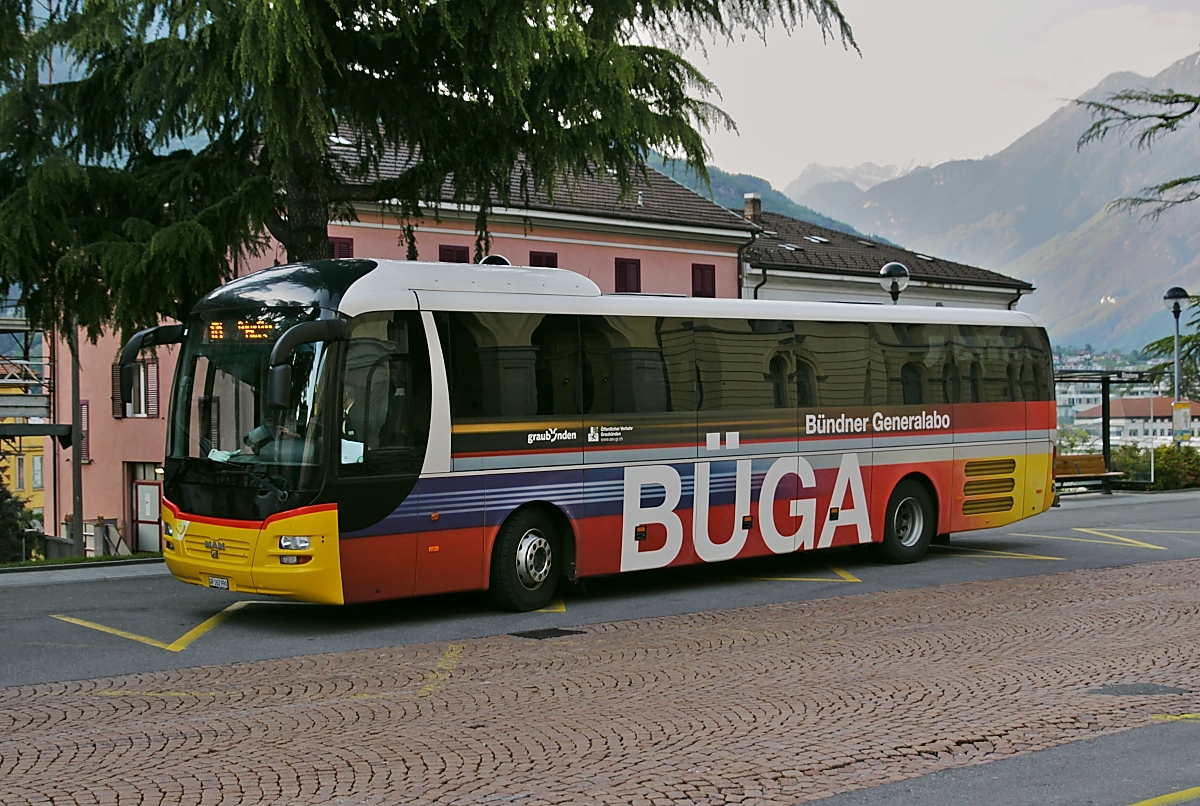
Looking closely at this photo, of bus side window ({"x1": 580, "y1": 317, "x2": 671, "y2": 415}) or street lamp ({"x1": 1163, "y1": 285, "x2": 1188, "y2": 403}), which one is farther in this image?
street lamp ({"x1": 1163, "y1": 285, "x2": 1188, "y2": 403})

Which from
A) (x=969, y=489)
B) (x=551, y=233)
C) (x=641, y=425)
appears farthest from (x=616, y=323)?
(x=551, y=233)

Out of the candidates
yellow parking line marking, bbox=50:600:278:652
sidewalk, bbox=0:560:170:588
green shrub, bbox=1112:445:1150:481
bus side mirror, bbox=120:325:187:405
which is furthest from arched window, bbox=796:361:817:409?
green shrub, bbox=1112:445:1150:481

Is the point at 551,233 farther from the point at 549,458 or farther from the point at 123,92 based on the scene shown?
→ the point at 549,458

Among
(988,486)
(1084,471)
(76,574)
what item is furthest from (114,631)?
(1084,471)

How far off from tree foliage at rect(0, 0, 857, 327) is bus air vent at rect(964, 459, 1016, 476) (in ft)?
17.4

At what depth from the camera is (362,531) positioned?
12055mm

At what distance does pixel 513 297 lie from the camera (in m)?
13.4

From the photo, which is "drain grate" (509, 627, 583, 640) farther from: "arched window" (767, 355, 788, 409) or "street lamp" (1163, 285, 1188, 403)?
"street lamp" (1163, 285, 1188, 403)

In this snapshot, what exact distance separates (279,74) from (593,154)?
4.11 meters

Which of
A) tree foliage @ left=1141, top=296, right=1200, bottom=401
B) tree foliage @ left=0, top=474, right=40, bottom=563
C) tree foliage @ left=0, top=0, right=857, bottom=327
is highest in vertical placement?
tree foliage @ left=0, top=0, right=857, bottom=327

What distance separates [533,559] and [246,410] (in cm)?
311

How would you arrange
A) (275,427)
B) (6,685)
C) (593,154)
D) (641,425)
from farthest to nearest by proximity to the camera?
1. (593,154)
2. (641,425)
3. (275,427)
4. (6,685)

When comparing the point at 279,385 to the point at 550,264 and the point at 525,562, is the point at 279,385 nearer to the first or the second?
the point at 525,562

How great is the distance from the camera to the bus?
1196cm
